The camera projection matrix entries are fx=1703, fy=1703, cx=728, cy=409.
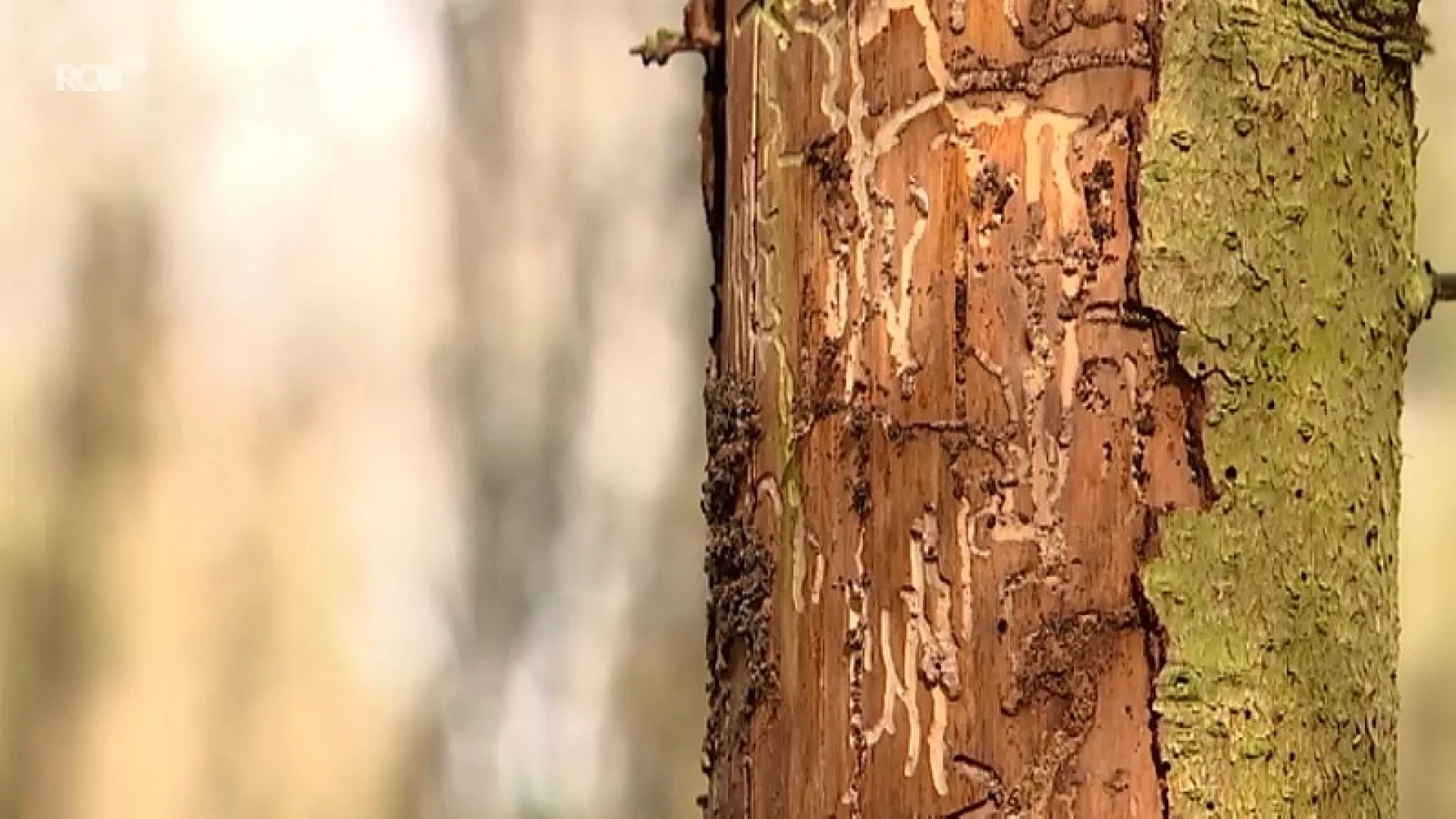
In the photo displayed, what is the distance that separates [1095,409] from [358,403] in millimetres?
740

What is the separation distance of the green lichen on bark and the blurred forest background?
25.2 inches

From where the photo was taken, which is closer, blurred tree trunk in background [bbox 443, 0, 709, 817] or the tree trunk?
the tree trunk

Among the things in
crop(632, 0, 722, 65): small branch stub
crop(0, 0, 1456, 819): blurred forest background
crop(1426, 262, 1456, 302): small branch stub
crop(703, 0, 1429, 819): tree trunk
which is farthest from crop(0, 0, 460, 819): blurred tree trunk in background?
crop(1426, 262, 1456, 302): small branch stub

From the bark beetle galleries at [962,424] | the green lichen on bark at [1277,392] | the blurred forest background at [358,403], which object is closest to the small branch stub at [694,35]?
the bark beetle galleries at [962,424]

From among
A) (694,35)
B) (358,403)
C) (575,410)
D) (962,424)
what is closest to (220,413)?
(358,403)

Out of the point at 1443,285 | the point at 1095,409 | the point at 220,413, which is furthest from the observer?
the point at 220,413

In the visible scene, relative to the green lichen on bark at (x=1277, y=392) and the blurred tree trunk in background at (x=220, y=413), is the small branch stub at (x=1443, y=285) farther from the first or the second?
the blurred tree trunk in background at (x=220, y=413)

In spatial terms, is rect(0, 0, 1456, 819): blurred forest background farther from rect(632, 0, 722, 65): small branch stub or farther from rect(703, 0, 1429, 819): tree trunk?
rect(703, 0, 1429, 819): tree trunk

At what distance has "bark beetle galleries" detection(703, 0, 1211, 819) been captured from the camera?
61 centimetres

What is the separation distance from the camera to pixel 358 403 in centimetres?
124

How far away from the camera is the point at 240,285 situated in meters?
1.24

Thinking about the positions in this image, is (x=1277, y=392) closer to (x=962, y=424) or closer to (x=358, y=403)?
(x=962, y=424)

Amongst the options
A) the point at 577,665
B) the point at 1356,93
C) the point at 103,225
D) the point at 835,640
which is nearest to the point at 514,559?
the point at 577,665

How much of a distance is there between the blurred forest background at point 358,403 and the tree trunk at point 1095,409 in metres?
0.56
